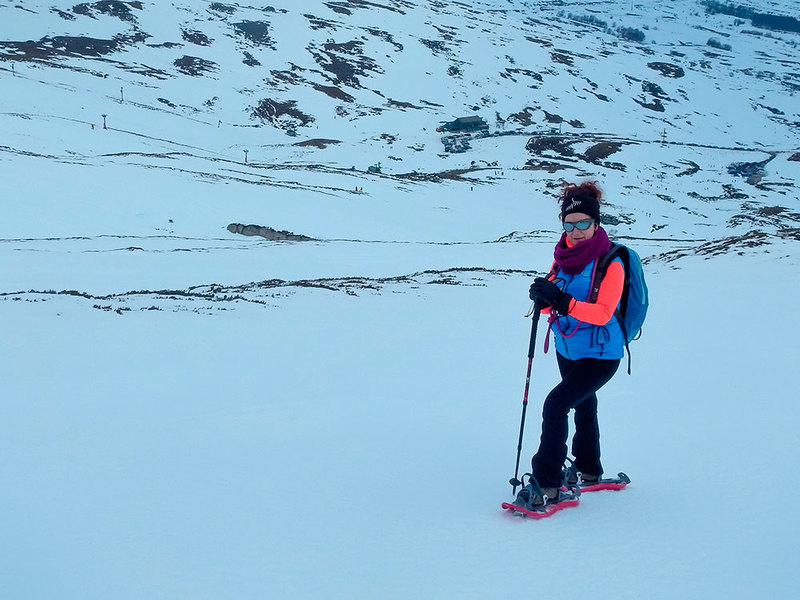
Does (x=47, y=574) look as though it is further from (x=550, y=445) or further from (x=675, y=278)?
(x=675, y=278)

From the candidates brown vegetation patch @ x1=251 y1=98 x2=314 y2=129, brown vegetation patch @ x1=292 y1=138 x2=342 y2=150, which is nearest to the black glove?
brown vegetation patch @ x1=292 y1=138 x2=342 y2=150

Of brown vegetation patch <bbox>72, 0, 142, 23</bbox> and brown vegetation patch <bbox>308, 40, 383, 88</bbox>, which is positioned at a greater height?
brown vegetation patch <bbox>72, 0, 142, 23</bbox>

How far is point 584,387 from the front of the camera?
3.94 m

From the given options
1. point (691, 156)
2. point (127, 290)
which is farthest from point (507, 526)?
point (691, 156)

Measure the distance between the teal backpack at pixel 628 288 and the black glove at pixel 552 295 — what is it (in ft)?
0.58

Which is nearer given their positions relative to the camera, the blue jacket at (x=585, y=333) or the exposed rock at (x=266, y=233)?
the blue jacket at (x=585, y=333)

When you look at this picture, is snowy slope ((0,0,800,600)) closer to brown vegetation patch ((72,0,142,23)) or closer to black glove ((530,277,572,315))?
black glove ((530,277,572,315))

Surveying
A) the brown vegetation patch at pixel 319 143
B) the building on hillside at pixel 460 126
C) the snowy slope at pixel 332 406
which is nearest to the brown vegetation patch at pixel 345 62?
the building on hillside at pixel 460 126

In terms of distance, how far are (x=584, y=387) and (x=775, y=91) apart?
14134 centimetres

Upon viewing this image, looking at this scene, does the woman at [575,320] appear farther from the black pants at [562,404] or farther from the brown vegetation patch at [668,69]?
the brown vegetation patch at [668,69]

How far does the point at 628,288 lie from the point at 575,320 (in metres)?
0.36

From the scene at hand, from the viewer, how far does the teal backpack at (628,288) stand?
12.3 ft

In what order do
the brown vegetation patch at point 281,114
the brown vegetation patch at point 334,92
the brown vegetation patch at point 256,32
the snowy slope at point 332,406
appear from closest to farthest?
the snowy slope at point 332,406 → the brown vegetation patch at point 281,114 → the brown vegetation patch at point 334,92 → the brown vegetation patch at point 256,32

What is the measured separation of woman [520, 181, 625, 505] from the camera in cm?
371
